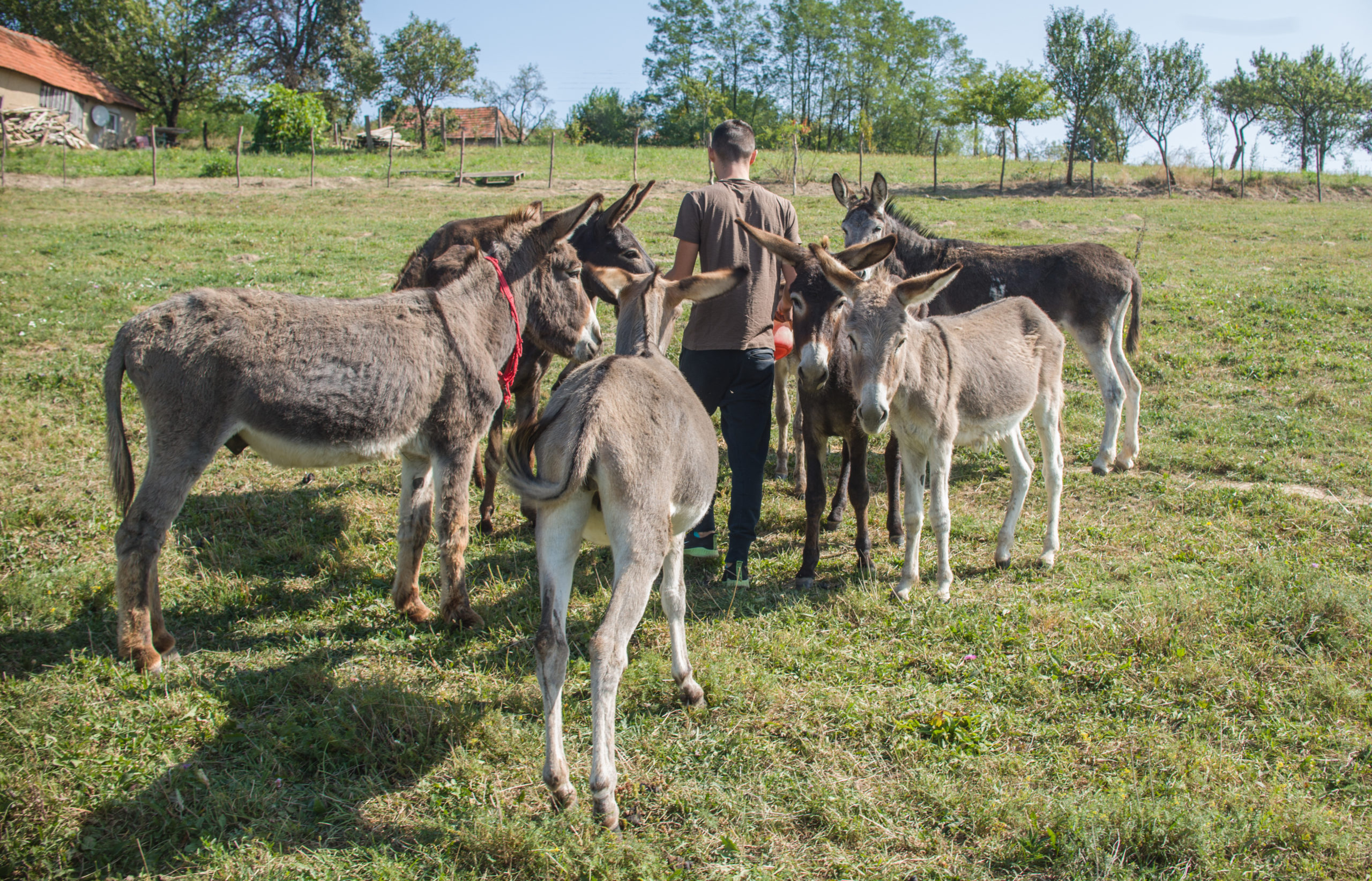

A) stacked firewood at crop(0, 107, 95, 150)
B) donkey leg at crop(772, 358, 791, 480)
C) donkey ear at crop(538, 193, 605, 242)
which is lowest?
donkey leg at crop(772, 358, 791, 480)

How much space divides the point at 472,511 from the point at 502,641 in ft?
6.77

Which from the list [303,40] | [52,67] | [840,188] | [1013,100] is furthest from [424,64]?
[840,188]

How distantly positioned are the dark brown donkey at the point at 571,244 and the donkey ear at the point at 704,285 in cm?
123

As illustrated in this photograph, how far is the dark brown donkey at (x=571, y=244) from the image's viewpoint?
5.75 m

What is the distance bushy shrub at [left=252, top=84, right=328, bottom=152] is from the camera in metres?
35.5

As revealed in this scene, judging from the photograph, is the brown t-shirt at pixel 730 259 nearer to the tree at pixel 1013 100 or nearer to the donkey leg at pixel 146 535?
the donkey leg at pixel 146 535

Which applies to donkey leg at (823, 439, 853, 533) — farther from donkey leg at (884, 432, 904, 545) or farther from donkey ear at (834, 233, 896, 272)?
donkey ear at (834, 233, 896, 272)

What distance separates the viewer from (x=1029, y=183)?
98.8 feet

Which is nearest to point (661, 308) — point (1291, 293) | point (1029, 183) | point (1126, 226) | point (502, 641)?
point (502, 641)

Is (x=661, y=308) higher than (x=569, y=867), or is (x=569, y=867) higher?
(x=661, y=308)

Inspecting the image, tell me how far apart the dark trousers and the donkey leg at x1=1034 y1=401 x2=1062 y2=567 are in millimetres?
2036

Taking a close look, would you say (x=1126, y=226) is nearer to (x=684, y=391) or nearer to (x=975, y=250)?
(x=975, y=250)

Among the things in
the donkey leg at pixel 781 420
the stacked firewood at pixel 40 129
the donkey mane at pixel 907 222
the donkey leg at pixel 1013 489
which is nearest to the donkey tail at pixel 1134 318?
the donkey mane at pixel 907 222

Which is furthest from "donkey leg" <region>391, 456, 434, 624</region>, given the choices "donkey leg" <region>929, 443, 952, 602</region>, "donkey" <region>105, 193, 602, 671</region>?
"donkey leg" <region>929, 443, 952, 602</region>
